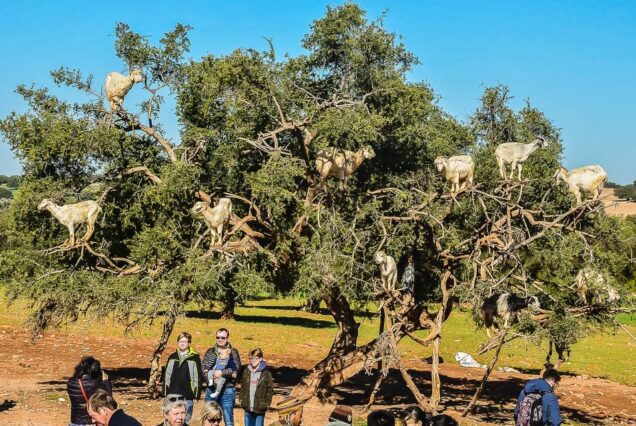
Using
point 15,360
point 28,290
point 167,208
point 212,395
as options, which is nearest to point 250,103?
point 167,208

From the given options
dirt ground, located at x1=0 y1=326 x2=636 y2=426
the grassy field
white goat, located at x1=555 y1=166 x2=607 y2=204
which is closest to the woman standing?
dirt ground, located at x1=0 y1=326 x2=636 y2=426

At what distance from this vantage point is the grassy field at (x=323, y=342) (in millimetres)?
27766

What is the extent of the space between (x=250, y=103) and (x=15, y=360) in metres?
11.6

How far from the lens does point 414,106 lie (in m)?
17.6

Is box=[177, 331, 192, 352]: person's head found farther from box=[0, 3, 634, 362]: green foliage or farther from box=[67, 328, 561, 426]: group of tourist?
box=[0, 3, 634, 362]: green foliage

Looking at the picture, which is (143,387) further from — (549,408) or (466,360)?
(549,408)

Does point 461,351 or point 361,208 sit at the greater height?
point 361,208

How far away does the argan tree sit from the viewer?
15.4 metres

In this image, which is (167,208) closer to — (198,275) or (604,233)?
(198,275)

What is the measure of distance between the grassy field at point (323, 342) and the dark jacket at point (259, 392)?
46.6 feet

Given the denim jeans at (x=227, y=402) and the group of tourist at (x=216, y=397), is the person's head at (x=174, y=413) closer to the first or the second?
the group of tourist at (x=216, y=397)

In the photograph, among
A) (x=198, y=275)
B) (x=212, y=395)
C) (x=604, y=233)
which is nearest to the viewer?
(x=212, y=395)

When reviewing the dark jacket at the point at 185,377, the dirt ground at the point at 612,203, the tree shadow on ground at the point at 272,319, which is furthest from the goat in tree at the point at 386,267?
the tree shadow on ground at the point at 272,319

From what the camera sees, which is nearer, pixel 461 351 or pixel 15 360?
pixel 15 360
